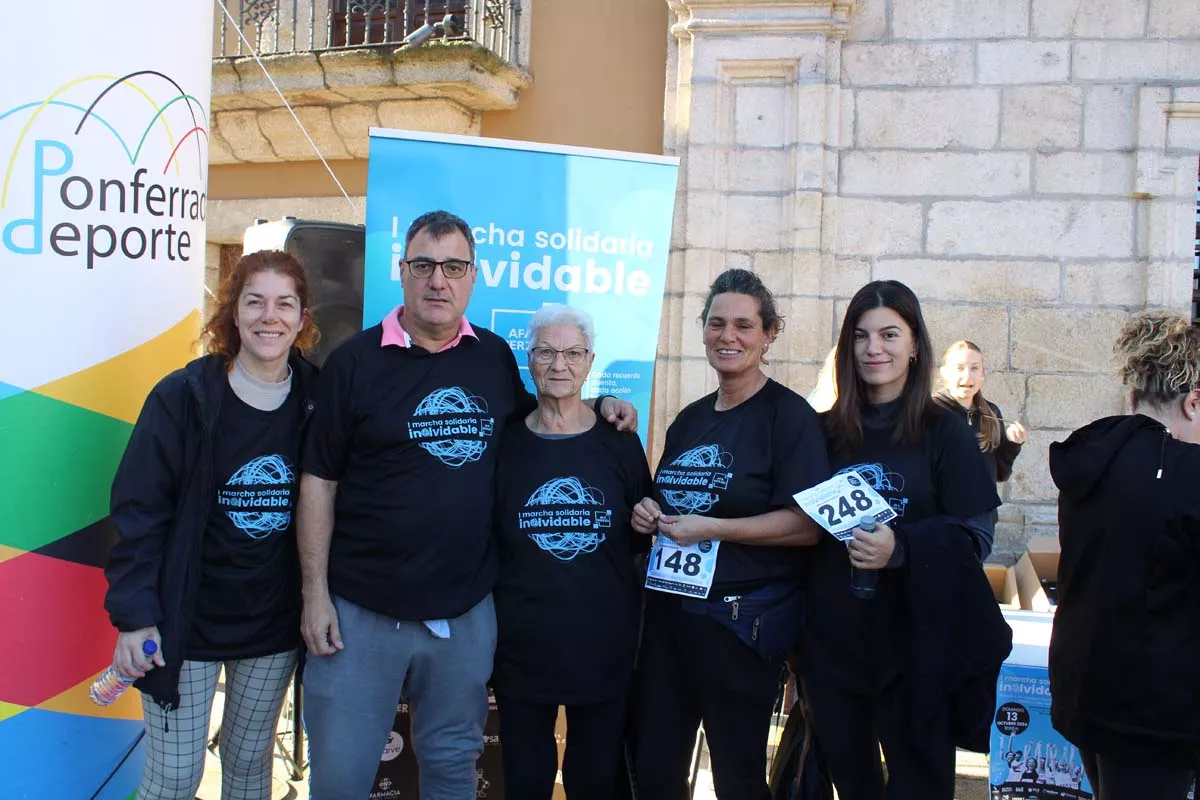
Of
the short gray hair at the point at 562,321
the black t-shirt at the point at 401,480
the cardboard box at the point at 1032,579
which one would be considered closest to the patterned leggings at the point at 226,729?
the black t-shirt at the point at 401,480

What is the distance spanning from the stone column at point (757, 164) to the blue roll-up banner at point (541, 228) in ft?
5.85

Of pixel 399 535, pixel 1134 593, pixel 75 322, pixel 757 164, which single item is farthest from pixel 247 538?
pixel 757 164

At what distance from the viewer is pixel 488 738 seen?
11.2 feet

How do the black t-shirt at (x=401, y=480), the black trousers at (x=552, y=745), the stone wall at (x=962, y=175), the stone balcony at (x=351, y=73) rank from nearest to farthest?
the black t-shirt at (x=401, y=480) < the black trousers at (x=552, y=745) < the stone wall at (x=962, y=175) < the stone balcony at (x=351, y=73)

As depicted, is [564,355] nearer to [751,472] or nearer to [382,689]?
[751,472]

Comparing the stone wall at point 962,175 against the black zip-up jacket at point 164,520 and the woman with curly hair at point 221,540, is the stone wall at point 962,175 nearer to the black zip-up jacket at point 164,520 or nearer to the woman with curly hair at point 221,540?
the woman with curly hair at point 221,540

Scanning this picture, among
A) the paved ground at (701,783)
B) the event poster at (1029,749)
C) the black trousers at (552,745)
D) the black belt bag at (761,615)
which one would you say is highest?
the black belt bag at (761,615)

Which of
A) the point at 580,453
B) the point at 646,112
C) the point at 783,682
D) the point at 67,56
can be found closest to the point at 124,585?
the point at 580,453

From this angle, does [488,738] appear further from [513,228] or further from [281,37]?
[281,37]

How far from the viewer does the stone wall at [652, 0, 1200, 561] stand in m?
5.12

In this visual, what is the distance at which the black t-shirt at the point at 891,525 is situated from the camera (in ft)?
7.99

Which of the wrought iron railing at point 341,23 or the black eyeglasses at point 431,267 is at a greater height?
the wrought iron railing at point 341,23

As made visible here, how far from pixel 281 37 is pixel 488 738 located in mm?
5270

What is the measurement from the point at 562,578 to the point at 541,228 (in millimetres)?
1473
